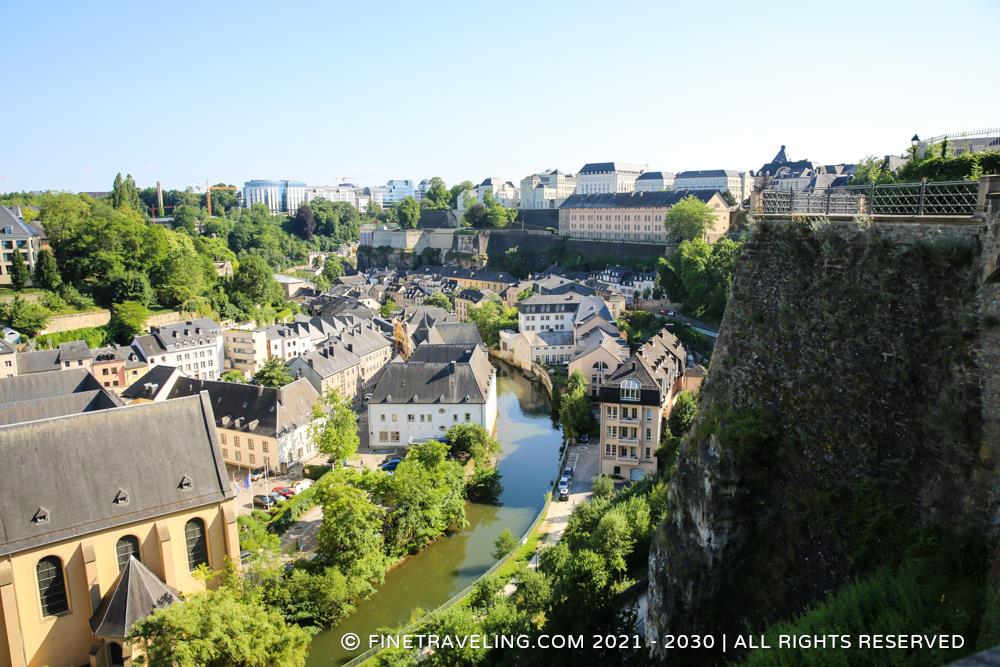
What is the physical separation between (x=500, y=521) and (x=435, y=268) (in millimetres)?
64892

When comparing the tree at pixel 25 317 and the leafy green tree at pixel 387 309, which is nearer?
the tree at pixel 25 317

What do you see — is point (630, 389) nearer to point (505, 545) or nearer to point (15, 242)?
point (505, 545)

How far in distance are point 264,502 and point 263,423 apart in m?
4.32

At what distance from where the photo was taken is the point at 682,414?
2555 centimetres

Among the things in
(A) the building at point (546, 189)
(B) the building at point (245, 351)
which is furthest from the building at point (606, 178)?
(B) the building at point (245, 351)

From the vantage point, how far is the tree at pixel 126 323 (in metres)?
47.0

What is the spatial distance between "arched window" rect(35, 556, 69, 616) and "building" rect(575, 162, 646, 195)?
89.4 m

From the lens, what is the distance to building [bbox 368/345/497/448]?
30.5 m

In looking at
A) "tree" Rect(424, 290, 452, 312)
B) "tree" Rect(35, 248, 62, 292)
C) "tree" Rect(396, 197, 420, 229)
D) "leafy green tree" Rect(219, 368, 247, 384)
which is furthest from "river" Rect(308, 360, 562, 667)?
"tree" Rect(396, 197, 420, 229)

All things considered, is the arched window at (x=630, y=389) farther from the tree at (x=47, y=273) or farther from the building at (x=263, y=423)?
the tree at (x=47, y=273)

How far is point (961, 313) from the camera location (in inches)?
256

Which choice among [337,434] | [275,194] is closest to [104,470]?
[337,434]

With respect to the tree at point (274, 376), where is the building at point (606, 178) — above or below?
above

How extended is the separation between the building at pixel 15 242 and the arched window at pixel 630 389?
46527 mm
